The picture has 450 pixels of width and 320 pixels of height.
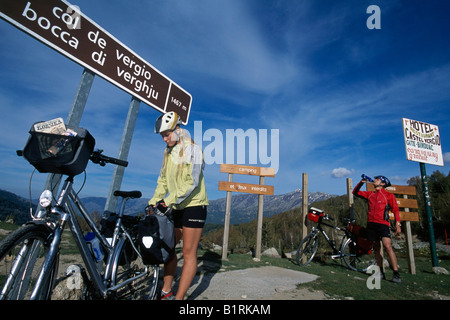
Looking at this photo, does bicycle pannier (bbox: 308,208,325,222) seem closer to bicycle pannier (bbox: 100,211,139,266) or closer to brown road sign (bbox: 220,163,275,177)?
brown road sign (bbox: 220,163,275,177)

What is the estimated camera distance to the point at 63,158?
1.80m

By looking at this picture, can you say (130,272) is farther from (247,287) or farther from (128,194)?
(247,287)

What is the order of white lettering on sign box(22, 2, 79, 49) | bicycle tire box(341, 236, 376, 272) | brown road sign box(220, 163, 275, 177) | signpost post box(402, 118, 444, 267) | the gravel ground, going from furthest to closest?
signpost post box(402, 118, 444, 267)
brown road sign box(220, 163, 275, 177)
bicycle tire box(341, 236, 376, 272)
the gravel ground
white lettering on sign box(22, 2, 79, 49)

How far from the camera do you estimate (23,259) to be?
1.60 meters

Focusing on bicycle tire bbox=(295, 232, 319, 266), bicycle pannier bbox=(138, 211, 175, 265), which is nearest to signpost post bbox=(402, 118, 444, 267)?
bicycle tire bbox=(295, 232, 319, 266)

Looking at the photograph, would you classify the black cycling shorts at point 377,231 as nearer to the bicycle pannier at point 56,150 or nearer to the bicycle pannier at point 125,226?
the bicycle pannier at point 125,226

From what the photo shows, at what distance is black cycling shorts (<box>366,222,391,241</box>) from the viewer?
19.1 ft

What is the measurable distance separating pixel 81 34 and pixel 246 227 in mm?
82346

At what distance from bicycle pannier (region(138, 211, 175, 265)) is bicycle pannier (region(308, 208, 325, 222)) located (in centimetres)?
584

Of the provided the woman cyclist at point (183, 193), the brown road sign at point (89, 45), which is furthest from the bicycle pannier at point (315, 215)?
the brown road sign at point (89, 45)

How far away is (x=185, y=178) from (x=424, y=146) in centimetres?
987
